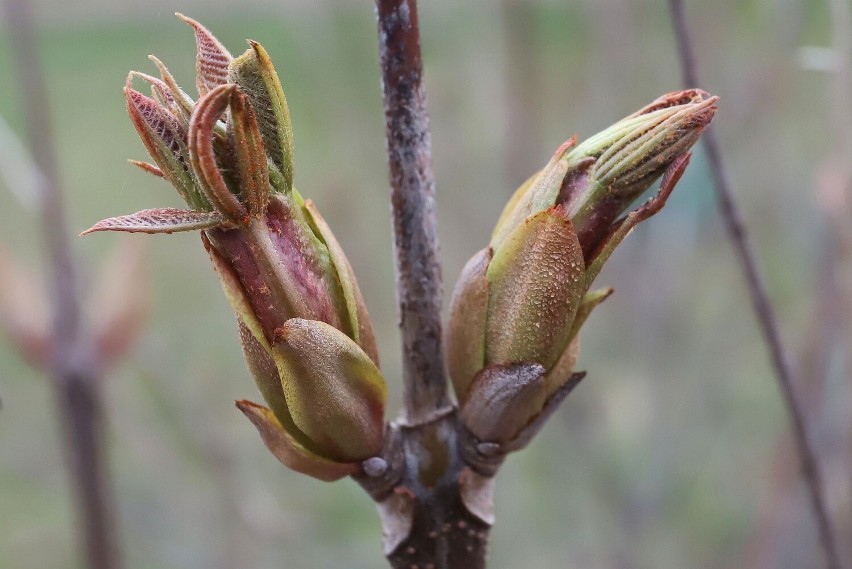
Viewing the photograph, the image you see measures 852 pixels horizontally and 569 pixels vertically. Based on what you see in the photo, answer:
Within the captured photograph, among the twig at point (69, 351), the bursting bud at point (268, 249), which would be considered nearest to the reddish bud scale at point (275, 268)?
the bursting bud at point (268, 249)

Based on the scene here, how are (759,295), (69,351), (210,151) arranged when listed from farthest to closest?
(69,351)
(759,295)
(210,151)

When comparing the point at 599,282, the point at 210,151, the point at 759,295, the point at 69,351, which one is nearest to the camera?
the point at 210,151

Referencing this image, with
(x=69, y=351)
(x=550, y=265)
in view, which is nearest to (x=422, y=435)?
(x=550, y=265)

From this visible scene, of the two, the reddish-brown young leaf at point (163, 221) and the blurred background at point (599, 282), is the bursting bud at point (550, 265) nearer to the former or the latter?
the reddish-brown young leaf at point (163, 221)

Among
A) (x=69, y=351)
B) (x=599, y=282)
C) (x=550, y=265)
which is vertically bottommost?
(x=599, y=282)

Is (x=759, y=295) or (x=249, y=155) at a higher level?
(x=249, y=155)

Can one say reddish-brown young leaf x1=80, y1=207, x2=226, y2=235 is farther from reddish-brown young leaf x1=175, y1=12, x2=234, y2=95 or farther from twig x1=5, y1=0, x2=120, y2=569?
twig x1=5, y1=0, x2=120, y2=569

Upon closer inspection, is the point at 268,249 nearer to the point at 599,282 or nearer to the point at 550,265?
the point at 550,265
